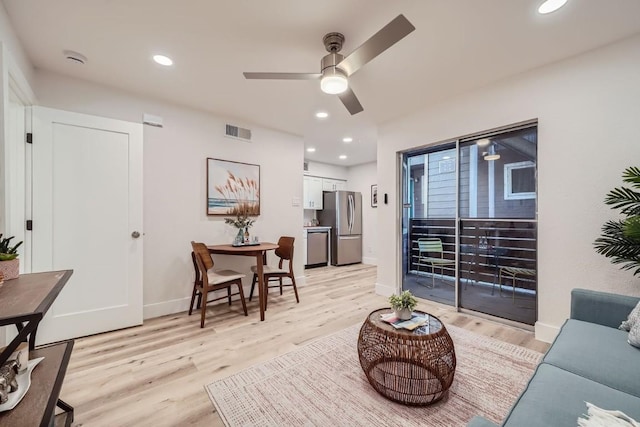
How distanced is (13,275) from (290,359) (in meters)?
1.76

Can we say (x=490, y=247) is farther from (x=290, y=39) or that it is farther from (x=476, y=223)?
(x=290, y=39)

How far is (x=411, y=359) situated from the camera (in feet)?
5.26

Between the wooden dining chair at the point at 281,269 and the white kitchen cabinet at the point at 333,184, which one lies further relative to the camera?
the white kitchen cabinet at the point at 333,184

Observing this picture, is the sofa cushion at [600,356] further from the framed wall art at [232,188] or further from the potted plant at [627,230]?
the framed wall art at [232,188]

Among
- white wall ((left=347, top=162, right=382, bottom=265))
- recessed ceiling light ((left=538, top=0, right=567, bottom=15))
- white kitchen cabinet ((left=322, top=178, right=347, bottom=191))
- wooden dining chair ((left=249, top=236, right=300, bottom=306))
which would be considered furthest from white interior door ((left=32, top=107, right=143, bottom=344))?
white wall ((left=347, top=162, right=382, bottom=265))

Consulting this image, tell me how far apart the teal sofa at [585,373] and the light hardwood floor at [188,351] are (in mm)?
820

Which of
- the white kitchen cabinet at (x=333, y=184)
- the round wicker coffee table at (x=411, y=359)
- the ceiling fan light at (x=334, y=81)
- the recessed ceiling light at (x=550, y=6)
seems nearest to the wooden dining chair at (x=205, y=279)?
the round wicker coffee table at (x=411, y=359)

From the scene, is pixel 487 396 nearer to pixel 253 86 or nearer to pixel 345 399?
pixel 345 399

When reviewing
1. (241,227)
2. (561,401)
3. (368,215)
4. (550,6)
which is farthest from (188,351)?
(368,215)

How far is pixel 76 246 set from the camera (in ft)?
8.43

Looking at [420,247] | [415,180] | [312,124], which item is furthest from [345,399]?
[312,124]

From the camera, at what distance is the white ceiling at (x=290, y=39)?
1.79m

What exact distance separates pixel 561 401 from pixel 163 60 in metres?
3.41

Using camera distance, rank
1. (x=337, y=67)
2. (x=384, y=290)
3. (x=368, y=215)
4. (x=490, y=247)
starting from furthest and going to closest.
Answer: (x=368, y=215) → (x=384, y=290) → (x=490, y=247) → (x=337, y=67)
